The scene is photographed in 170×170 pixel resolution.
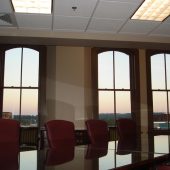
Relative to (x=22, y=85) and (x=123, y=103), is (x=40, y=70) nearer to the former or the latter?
(x=22, y=85)

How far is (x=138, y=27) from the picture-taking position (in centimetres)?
541

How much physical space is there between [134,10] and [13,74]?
3.21m

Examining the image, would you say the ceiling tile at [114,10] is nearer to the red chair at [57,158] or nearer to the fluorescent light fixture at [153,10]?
the fluorescent light fixture at [153,10]

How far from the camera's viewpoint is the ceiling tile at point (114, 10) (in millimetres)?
4273

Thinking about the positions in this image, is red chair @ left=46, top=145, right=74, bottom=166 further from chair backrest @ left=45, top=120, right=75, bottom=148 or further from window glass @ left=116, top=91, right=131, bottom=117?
window glass @ left=116, top=91, right=131, bottom=117

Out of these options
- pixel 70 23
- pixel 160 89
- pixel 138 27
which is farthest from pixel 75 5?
pixel 160 89

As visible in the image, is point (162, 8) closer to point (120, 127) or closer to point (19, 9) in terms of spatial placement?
point (120, 127)

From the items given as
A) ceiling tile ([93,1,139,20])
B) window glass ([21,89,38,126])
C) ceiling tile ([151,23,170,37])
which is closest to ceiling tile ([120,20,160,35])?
ceiling tile ([151,23,170,37])

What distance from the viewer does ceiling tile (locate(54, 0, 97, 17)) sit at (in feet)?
13.8

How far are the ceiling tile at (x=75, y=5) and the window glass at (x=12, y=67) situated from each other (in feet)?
6.62

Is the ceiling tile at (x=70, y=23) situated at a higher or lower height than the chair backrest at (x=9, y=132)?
higher

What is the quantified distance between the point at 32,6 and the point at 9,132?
2455mm

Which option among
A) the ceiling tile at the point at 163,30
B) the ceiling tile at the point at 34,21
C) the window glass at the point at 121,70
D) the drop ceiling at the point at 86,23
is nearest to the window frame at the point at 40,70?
the drop ceiling at the point at 86,23

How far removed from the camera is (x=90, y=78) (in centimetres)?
630
